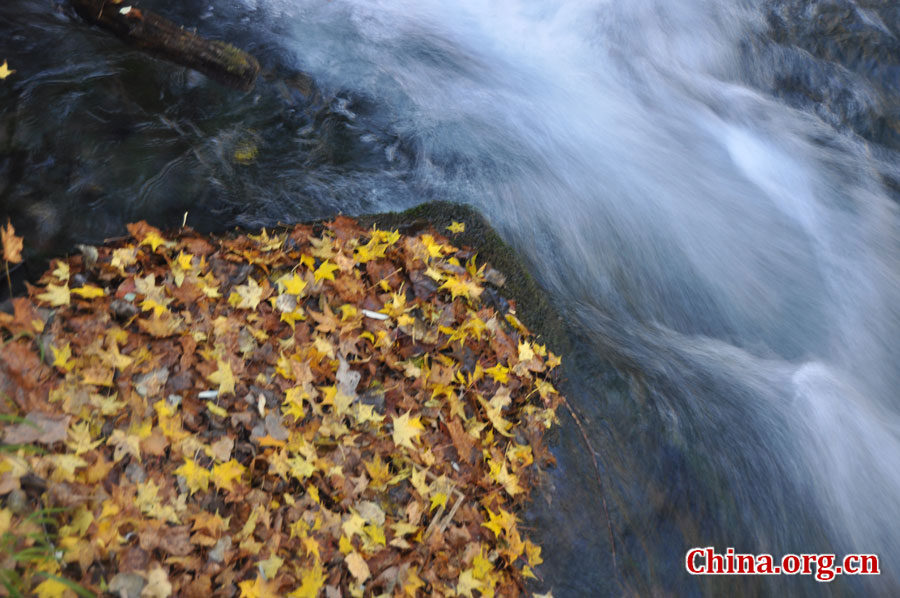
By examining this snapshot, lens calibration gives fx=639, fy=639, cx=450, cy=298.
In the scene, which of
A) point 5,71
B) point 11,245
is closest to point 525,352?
point 11,245

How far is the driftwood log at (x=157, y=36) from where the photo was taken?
4500mm

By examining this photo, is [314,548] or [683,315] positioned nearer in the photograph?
[314,548]

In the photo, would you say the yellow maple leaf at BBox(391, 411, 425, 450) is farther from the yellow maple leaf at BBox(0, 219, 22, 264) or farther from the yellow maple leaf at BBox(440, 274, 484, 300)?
the yellow maple leaf at BBox(0, 219, 22, 264)

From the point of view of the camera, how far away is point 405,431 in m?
3.14

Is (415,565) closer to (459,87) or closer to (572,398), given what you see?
(572,398)

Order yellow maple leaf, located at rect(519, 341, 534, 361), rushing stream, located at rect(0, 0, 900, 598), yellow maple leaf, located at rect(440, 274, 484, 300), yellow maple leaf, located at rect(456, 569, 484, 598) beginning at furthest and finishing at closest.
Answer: yellow maple leaf, located at rect(440, 274, 484, 300), yellow maple leaf, located at rect(519, 341, 534, 361), rushing stream, located at rect(0, 0, 900, 598), yellow maple leaf, located at rect(456, 569, 484, 598)

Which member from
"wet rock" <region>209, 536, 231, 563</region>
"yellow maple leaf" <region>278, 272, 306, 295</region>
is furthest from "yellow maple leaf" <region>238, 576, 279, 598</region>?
"yellow maple leaf" <region>278, 272, 306, 295</region>

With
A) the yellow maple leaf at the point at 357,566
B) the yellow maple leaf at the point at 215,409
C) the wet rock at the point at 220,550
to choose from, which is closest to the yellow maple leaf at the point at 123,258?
the yellow maple leaf at the point at 215,409

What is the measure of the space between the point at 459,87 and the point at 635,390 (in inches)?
133

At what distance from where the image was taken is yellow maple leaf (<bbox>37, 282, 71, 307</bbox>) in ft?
9.52

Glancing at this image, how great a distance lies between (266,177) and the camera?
416 cm

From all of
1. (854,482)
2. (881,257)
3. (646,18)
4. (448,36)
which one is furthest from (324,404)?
(646,18)

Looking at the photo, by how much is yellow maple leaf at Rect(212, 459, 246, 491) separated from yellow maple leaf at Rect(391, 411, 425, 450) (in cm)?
74

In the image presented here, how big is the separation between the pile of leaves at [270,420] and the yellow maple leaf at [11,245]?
186mm
